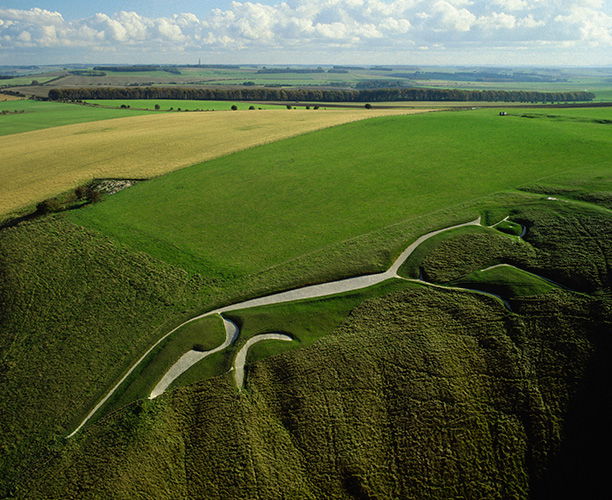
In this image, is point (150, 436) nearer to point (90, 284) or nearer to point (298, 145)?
point (90, 284)

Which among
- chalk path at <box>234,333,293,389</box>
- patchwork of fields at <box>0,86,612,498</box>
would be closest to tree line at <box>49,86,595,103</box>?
patchwork of fields at <box>0,86,612,498</box>

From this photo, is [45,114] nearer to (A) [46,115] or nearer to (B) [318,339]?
(A) [46,115]

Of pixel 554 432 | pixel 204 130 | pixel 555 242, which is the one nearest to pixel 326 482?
pixel 554 432

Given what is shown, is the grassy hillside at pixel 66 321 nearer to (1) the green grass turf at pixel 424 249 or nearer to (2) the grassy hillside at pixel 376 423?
(2) the grassy hillside at pixel 376 423

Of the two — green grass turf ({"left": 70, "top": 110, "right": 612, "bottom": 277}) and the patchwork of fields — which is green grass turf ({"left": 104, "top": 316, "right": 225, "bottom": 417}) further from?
green grass turf ({"left": 70, "top": 110, "right": 612, "bottom": 277})

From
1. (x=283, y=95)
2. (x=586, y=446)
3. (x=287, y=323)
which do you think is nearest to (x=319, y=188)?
(x=287, y=323)

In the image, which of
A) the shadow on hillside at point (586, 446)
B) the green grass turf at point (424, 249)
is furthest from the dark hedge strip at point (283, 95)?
the shadow on hillside at point (586, 446)
